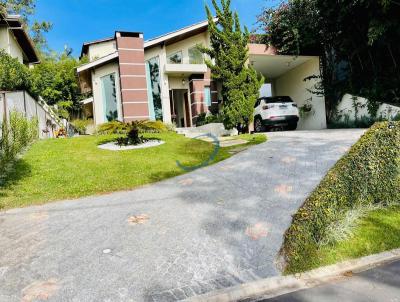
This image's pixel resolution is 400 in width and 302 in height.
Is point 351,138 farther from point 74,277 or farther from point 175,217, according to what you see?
point 74,277

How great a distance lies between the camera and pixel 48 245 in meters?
4.20

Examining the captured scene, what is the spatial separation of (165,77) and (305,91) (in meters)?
7.67

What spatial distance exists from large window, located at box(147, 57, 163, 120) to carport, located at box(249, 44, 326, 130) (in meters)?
5.23

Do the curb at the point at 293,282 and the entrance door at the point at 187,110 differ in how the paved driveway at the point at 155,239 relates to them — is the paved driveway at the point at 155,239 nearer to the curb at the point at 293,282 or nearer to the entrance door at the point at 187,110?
the curb at the point at 293,282

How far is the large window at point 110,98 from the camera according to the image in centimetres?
1827

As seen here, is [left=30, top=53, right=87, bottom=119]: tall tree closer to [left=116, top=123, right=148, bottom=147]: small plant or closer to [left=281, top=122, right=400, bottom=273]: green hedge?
[left=116, top=123, right=148, bottom=147]: small plant

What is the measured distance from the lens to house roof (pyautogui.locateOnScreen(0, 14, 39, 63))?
15.8 meters

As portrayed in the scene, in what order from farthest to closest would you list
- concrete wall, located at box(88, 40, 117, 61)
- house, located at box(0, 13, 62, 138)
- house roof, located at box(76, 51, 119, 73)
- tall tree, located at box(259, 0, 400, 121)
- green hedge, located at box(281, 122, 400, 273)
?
concrete wall, located at box(88, 40, 117, 61)
house roof, located at box(76, 51, 119, 73)
tall tree, located at box(259, 0, 400, 121)
house, located at box(0, 13, 62, 138)
green hedge, located at box(281, 122, 400, 273)

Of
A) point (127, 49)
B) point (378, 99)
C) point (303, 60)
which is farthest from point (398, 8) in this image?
point (127, 49)

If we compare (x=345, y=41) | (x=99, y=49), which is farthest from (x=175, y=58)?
(x=99, y=49)

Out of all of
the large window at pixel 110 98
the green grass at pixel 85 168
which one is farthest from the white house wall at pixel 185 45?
the green grass at pixel 85 168

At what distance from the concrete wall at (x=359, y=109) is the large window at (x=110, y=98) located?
1159 cm

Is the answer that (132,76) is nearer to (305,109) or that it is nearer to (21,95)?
(21,95)

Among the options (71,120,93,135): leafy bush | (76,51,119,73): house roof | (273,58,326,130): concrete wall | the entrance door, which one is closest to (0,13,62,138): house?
(71,120,93,135): leafy bush
